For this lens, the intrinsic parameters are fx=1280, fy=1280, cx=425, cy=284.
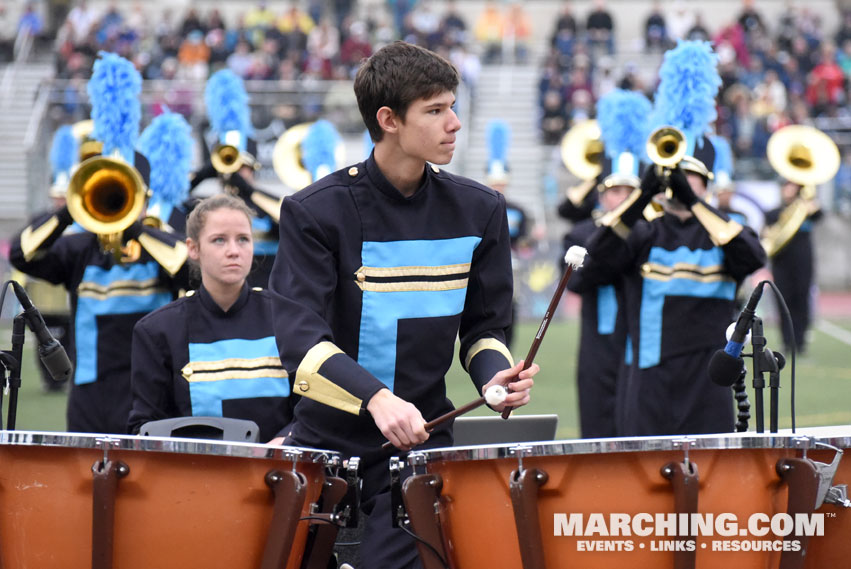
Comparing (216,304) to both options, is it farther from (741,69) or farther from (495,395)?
(741,69)

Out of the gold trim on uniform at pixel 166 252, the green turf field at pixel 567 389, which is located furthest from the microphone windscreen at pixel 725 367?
the green turf field at pixel 567 389

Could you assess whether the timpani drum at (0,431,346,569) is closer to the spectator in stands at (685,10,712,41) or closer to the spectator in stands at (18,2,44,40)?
the spectator in stands at (685,10,712,41)

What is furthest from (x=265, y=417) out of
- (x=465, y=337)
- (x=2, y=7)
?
(x=2, y=7)

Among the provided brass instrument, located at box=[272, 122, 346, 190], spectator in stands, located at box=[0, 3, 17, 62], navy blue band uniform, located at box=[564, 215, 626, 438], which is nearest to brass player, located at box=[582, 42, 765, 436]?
navy blue band uniform, located at box=[564, 215, 626, 438]

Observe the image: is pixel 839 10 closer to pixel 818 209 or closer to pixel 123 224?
pixel 818 209

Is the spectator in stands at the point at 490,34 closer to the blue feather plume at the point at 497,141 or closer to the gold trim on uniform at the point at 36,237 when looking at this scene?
the blue feather plume at the point at 497,141

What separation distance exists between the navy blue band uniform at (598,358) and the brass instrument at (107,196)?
6.74 feet

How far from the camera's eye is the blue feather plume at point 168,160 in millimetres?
6297

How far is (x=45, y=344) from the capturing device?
11.4 ft

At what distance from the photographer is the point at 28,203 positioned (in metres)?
17.5

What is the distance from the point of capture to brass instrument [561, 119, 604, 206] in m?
7.55

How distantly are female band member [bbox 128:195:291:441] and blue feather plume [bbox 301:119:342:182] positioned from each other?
411cm

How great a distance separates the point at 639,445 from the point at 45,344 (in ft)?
5.74

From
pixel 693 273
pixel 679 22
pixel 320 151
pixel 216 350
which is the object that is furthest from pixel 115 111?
pixel 679 22
